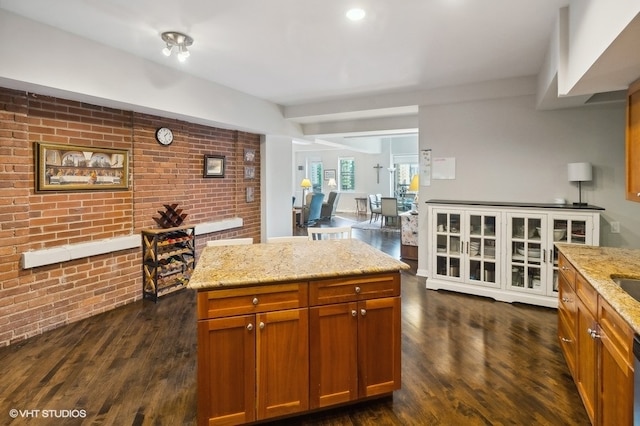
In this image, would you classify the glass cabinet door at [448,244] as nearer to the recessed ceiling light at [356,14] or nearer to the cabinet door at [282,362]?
the recessed ceiling light at [356,14]

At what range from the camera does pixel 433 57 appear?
11.5 ft

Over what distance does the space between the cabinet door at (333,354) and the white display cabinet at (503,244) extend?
269cm

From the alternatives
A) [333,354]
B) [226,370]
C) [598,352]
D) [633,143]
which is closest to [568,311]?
[598,352]

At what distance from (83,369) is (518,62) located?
4.76 meters

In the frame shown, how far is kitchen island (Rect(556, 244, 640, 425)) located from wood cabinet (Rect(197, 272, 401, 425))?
0.98 m

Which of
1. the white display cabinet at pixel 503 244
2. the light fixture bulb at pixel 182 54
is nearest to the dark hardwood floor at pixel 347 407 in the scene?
the white display cabinet at pixel 503 244

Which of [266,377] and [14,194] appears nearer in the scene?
[266,377]

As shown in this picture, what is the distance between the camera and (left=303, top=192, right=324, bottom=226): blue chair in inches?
386

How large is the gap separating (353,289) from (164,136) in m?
3.31

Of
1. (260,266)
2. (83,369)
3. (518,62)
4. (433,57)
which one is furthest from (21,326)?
(518,62)

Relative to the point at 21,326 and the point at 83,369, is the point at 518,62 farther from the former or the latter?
the point at 21,326

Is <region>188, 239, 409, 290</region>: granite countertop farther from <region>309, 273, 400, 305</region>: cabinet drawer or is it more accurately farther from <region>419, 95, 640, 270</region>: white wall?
<region>419, 95, 640, 270</region>: white wall

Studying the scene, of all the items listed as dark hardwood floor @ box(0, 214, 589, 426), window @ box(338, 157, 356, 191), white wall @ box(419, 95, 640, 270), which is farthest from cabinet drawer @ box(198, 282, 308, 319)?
window @ box(338, 157, 356, 191)

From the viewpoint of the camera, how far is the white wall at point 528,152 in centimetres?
385
